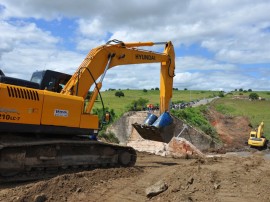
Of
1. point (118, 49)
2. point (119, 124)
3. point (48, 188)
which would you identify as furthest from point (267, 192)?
point (119, 124)

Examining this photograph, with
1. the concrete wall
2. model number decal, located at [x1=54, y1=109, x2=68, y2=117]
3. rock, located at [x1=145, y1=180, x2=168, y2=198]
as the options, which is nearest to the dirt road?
rock, located at [x1=145, y1=180, x2=168, y2=198]

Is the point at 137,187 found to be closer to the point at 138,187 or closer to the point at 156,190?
the point at 138,187

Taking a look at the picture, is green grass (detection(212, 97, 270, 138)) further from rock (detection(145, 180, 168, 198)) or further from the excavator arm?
rock (detection(145, 180, 168, 198))

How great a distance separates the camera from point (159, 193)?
26.8 ft

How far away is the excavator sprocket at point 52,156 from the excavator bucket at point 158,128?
247 centimetres

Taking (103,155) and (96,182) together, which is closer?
(96,182)

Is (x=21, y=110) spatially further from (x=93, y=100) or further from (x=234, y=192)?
(x=234, y=192)

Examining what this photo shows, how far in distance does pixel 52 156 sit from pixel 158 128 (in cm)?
510

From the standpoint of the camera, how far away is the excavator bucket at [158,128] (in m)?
14.4

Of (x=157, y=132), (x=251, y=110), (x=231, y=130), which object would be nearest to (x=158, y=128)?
(x=157, y=132)

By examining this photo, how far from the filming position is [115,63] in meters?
13.0

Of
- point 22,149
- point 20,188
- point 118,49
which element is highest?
point 118,49

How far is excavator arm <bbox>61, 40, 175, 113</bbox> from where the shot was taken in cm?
1164

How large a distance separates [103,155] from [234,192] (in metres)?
4.44
